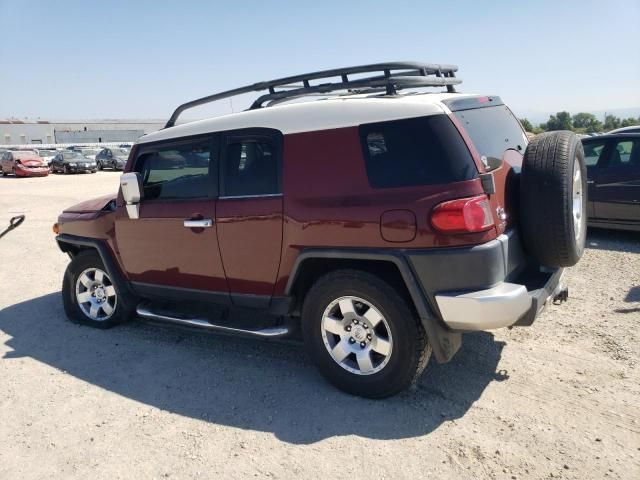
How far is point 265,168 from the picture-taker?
3754 mm

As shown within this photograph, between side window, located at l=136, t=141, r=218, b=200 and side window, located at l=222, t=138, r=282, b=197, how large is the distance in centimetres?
14

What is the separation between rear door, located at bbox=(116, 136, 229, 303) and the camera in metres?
4.05

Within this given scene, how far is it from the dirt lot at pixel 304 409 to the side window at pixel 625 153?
323 cm

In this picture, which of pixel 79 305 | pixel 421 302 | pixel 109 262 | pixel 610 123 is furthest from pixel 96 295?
pixel 610 123

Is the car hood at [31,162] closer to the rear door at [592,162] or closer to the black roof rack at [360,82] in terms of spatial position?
the black roof rack at [360,82]

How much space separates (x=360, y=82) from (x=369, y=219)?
1.14 m

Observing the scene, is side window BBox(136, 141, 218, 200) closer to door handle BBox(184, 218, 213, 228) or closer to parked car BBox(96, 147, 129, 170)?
door handle BBox(184, 218, 213, 228)

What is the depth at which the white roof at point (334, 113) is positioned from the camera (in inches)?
126

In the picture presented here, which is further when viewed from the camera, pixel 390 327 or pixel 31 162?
pixel 31 162

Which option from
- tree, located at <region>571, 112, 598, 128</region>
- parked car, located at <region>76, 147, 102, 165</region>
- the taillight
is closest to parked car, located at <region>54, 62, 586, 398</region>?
the taillight

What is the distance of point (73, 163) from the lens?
31.2 metres

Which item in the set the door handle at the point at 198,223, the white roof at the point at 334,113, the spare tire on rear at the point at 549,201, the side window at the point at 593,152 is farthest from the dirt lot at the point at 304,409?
the side window at the point at 593,152

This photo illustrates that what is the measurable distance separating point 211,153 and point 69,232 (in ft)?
6.85

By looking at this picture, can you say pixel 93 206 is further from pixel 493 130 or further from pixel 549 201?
pixel 549 201
